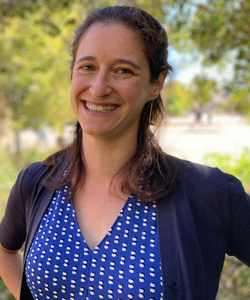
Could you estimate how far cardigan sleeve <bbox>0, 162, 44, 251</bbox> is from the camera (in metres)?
1.72

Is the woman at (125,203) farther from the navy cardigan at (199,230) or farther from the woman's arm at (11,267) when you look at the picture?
the woman's arm at (11,267)

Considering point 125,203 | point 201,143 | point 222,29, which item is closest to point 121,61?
point 125,203

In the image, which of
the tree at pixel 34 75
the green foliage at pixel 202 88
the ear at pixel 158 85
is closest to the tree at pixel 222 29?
the green foliage at pixel 202 88

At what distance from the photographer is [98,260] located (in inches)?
54.8

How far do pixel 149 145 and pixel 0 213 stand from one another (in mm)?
6979

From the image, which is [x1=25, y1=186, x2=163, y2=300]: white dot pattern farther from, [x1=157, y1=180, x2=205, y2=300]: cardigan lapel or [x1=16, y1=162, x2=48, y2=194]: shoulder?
[x1=16, y1=162, x2=48, y2=194]: shoulder

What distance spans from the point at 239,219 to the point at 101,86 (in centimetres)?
78

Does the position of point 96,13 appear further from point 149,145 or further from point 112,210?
point 112,210

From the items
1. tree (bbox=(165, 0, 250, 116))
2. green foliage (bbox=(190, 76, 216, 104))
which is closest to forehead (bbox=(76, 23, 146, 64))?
tree (bbox=(165, 0, 250, 116))

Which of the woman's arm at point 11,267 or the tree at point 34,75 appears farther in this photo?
the tree at point 34,75

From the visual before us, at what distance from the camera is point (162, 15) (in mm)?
6230

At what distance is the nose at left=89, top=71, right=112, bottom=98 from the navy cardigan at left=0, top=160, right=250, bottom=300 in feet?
1.64

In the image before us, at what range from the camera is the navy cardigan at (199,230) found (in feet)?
4.39

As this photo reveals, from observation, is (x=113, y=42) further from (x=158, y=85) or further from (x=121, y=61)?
(x=158, y=85)
